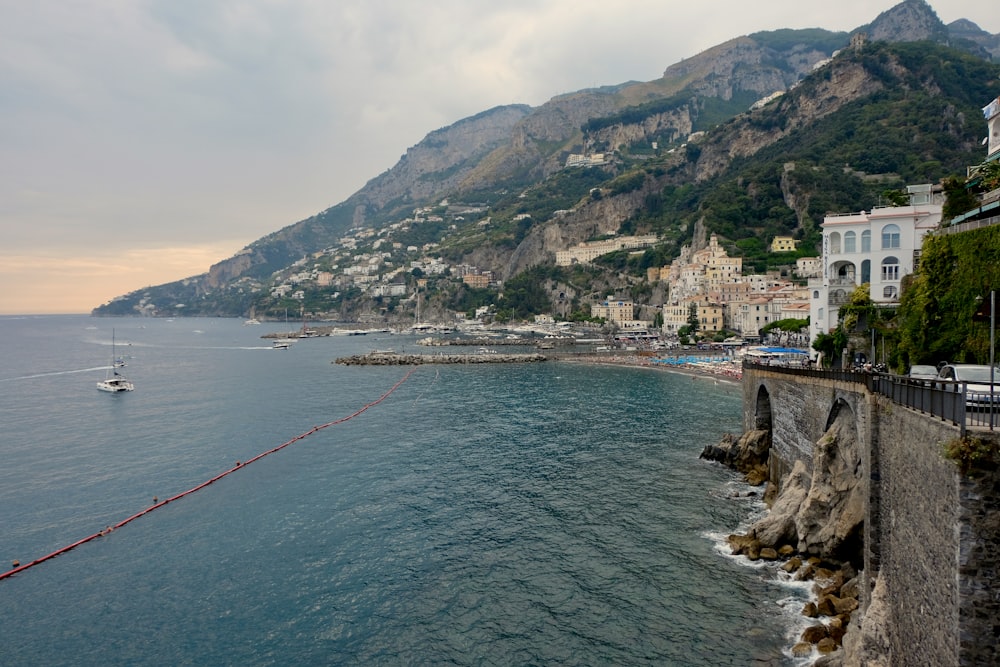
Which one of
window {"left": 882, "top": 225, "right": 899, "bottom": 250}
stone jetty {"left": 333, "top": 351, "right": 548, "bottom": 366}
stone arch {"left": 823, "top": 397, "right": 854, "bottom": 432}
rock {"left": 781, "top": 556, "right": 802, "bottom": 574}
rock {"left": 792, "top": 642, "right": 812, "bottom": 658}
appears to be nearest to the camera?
rock {"left": 792, "top": 642, "right": 812, "bottom": 658}

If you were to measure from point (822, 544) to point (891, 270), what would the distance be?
70.1 ft

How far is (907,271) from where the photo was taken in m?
33.5

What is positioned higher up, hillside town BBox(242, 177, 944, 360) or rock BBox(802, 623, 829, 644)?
hillside town BBox(242, 177, 944, 360)

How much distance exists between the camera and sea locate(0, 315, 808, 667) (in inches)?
698

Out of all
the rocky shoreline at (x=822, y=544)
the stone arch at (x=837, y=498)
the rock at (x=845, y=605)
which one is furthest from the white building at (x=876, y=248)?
the rock at (x=845, y=605)

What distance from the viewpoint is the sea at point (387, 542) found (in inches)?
698

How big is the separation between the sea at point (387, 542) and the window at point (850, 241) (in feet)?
50.0

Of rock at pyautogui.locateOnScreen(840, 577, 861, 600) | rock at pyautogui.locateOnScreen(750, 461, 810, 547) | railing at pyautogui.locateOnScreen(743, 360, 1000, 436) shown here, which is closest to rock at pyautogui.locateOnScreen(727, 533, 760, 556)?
rock at pyautogui.locateOnScreen(750, 461, 810, 547)

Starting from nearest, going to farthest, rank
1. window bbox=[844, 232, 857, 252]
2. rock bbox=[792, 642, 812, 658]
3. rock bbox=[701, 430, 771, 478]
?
rock bbox=[792, 642, 812, 658] → rock bbox=[701, 430, 771, 478] → window bbox=[844, 232, 857, 252]

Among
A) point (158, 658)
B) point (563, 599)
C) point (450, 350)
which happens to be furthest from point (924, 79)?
point (158, 658)

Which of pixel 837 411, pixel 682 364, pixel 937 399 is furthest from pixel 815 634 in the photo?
pixel 682 364

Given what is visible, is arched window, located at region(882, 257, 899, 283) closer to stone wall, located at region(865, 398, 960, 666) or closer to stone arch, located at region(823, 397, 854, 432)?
stone arch, located at region(823, 397, 854, 432)

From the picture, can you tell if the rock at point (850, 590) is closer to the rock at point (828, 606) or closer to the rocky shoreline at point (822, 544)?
the rocky shoreline at point (822, 544)

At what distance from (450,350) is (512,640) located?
98242 millimetres
